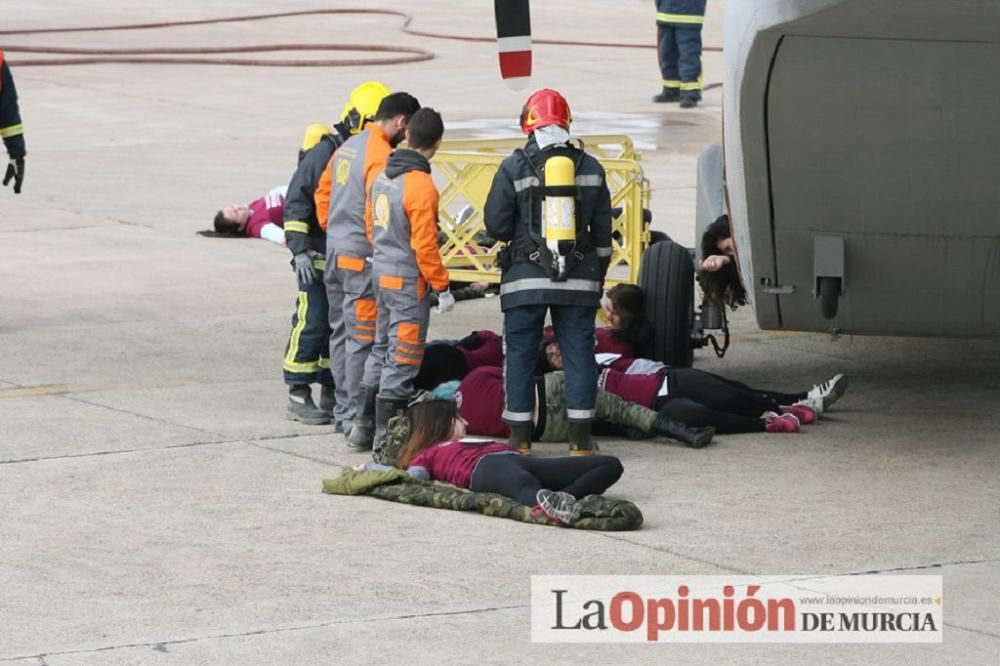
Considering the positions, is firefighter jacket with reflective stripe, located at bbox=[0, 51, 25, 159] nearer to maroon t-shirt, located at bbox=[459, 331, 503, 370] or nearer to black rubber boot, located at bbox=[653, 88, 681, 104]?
maroon t-shirt, located at bbox=[459, 331, 503, 370]

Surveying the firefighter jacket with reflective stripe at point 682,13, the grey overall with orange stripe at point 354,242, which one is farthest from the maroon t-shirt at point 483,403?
the firefighter jacket with reflective stripe at point 682,13

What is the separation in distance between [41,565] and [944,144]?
410 centimetres

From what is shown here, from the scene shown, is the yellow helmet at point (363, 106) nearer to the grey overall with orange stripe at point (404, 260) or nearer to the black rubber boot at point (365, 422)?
the grey overall with orange stripe at point (404, 260)

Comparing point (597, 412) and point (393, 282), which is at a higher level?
point (393, 282)

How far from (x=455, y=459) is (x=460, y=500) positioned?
36 centimetres

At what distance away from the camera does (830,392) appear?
984 centimetres

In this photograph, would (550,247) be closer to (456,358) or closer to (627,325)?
(456,358)

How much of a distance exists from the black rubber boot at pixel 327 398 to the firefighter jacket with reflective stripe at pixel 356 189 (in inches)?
39.9

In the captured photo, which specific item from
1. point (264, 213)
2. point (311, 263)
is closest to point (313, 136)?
point (311, 263)

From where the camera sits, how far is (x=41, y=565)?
7180 millimetres

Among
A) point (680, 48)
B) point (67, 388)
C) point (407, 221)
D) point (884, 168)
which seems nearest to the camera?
point (884, 168)

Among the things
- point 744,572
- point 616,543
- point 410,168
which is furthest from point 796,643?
point 410,168

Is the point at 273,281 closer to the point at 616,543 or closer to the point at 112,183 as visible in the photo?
the point at 112,183

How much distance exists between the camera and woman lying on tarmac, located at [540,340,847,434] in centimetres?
937
